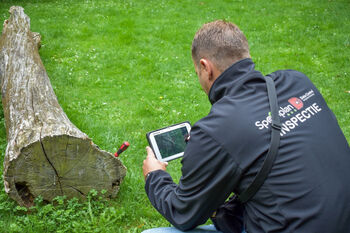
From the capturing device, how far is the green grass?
3.62 metres

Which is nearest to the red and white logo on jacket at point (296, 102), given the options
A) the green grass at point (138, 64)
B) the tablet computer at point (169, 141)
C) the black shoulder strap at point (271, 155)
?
the black shoulder strap at point (271, 155)

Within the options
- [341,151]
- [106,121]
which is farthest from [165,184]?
[106,121]

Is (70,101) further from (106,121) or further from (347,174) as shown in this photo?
(347,174)

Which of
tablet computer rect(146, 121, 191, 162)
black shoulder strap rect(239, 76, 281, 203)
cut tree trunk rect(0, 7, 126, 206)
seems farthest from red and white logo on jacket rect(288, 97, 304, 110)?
cut tree trunk rect(0, 7, 126, 206)

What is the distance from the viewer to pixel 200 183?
2.08 m

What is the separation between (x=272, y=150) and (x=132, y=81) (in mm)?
4935

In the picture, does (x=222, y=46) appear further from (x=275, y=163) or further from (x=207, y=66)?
(x=275, y=163)

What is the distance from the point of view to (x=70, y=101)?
5.93 metres

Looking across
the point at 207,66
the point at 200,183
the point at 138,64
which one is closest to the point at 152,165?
the point at 200,183

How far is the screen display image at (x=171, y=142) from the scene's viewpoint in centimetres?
287

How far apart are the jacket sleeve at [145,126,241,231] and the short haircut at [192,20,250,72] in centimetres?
45

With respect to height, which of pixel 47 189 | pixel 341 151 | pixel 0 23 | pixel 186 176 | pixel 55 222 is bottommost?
pixel 55 222

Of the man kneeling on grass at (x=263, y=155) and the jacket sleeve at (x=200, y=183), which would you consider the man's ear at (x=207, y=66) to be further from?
the jacket sleeve at (x=200, y=183)

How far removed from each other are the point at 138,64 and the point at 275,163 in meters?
5.61
